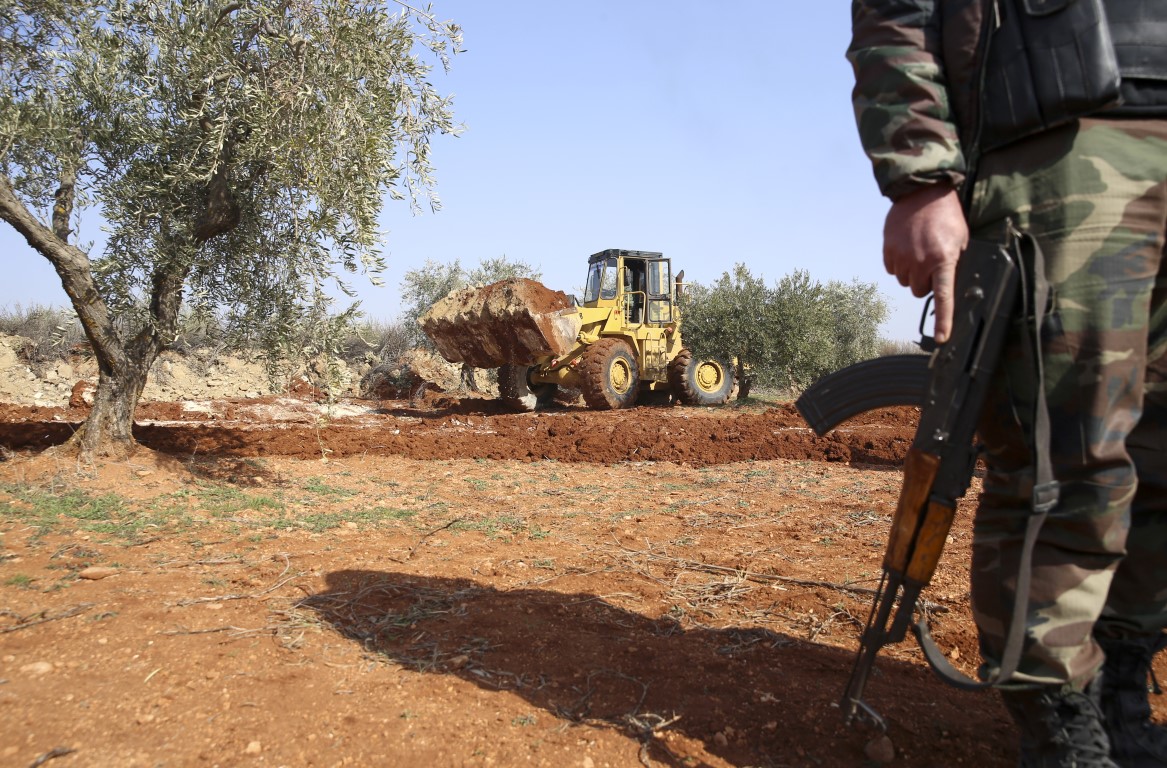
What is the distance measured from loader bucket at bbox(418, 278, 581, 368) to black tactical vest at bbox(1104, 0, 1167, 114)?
11563 mm

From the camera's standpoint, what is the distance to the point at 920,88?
5.52 ft

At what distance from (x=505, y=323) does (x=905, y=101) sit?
11802mm

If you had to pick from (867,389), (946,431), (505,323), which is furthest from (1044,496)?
(505,323)

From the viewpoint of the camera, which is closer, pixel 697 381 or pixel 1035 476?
pixel 1035 476

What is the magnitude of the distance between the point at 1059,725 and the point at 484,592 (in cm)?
212

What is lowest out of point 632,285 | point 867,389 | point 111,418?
point 111,418

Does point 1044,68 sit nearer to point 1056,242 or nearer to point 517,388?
point 1056,242

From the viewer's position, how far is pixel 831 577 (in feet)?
11.3

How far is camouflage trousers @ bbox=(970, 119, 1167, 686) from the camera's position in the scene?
1.54 m

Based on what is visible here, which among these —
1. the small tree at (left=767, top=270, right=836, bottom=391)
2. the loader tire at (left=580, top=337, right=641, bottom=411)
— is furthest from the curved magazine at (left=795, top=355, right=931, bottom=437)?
the small tree at (left=767, top=270, right=836, bottom=391)

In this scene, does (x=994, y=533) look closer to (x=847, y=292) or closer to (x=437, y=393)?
(x=437, y=393)

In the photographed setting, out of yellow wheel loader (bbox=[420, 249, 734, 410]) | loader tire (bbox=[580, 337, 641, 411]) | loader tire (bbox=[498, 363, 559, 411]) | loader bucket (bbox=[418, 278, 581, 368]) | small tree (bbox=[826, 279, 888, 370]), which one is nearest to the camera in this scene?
loader bucket (bbox=[418, 278, 581, 368])

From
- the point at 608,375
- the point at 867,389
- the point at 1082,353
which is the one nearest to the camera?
the point at 1082,353

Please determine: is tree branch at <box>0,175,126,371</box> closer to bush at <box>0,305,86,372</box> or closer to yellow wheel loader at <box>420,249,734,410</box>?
yellow wheel loader at <box>420,249,734,410</box>
